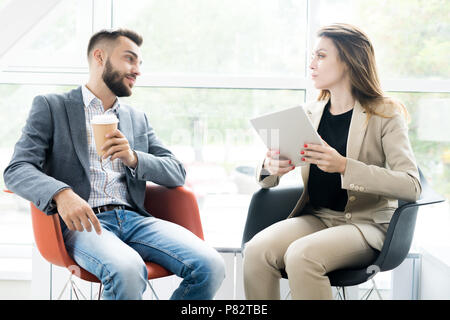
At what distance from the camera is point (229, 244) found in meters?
2.45

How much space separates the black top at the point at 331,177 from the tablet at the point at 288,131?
22 cm

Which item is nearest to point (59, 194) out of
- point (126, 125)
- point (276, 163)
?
point (126, 125)

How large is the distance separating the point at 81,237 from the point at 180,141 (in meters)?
1.19

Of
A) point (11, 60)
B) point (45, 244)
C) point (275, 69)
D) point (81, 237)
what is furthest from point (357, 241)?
point (11, 60)

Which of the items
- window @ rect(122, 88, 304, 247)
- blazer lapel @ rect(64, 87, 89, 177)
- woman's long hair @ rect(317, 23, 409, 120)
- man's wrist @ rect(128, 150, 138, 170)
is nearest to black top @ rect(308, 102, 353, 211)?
woman's long hair @ rect(317, 23, 409, 120)

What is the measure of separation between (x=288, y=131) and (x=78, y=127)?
87 centimetres

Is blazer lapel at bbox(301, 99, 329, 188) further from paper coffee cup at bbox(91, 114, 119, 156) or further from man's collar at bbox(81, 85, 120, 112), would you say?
man's collar at bbox(81, 85, 120, 112)

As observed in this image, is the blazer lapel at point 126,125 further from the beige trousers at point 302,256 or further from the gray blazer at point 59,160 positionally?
the beige trousers at point 302,256

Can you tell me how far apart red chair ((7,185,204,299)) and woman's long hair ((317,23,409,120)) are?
860 mm

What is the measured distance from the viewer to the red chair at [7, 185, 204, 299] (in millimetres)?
1703

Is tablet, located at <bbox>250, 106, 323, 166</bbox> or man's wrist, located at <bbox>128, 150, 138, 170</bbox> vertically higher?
tablet, located at <bbox>250, 106, 323, 166</bbox>

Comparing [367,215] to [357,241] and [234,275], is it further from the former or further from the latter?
[234,275]

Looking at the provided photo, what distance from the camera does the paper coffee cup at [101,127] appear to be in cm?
167

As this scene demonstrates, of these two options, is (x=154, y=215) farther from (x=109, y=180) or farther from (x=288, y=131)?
(x=288, y=131)
